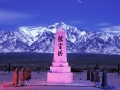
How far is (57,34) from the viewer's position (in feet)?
73.9

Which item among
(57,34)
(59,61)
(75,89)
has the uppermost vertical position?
(57,34)

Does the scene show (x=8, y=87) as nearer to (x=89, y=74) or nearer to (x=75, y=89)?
(x=75, y=89)

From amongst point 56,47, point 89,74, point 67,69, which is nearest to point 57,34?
point 56,47

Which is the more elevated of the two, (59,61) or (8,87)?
(59,61)

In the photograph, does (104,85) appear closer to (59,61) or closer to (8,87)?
(59,61)

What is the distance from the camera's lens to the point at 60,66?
22328 mm

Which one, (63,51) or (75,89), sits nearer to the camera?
(75,89)

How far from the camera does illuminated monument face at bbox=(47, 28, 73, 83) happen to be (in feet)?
72.4

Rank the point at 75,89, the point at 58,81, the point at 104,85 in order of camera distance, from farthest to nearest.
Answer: the point at 58,81
the point at 104,85
the point at 75,89

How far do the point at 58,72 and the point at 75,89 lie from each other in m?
3.49

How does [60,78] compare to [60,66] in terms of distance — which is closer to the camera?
[60,78]

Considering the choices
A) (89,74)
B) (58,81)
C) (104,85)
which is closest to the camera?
(104,85)

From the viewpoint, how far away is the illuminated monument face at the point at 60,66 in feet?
72.4

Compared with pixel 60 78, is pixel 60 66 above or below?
above
